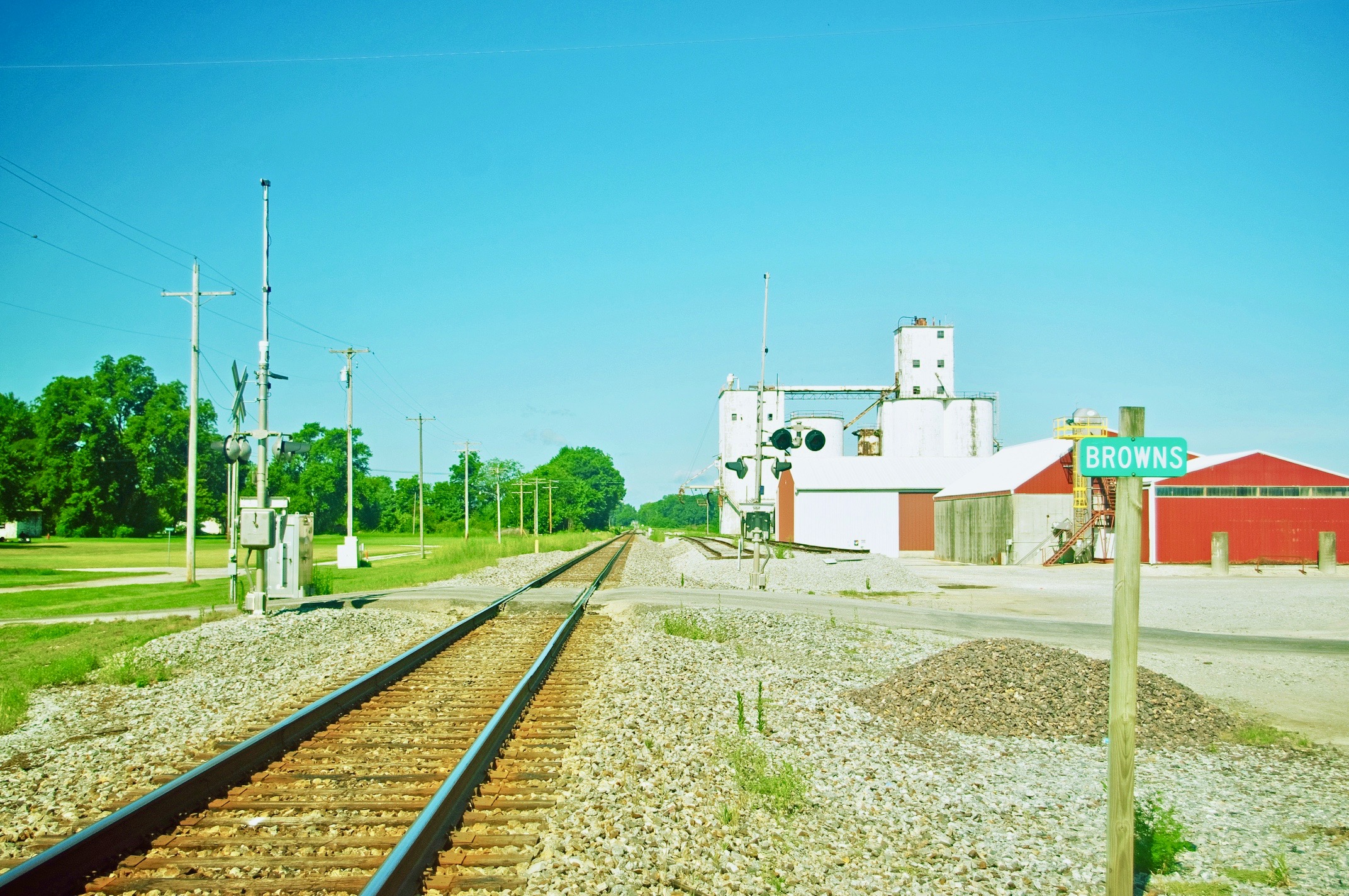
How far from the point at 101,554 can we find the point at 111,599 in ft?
122

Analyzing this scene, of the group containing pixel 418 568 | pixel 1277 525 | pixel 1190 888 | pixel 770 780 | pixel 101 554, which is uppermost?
pixel 1277 525

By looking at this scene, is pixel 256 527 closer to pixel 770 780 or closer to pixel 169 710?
pixel 169 710

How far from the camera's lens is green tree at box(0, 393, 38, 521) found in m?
81.1

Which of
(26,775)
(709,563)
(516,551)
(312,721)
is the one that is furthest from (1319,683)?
(516,551)

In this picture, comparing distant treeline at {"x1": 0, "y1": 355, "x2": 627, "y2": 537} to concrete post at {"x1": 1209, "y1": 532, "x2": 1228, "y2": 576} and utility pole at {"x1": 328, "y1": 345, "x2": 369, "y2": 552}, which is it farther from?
concrete post at {"x1": 1209, "y1": 532, "x2": 1228, "y2": 576}

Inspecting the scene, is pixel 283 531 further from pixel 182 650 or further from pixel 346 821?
pixel 346 821

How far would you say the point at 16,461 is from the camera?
268ft

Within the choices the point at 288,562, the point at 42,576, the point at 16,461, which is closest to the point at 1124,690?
the point at 288,562

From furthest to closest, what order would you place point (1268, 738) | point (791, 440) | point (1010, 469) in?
1. point (1010, 469)
2. point (791, 440)
3. point (1268, 738)

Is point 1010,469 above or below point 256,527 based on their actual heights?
above

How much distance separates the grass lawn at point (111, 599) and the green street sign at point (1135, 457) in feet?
62.3

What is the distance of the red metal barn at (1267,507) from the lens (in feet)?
125

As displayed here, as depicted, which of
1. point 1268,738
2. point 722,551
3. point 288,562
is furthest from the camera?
point 722,551

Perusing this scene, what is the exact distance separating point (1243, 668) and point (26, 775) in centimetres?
1447
